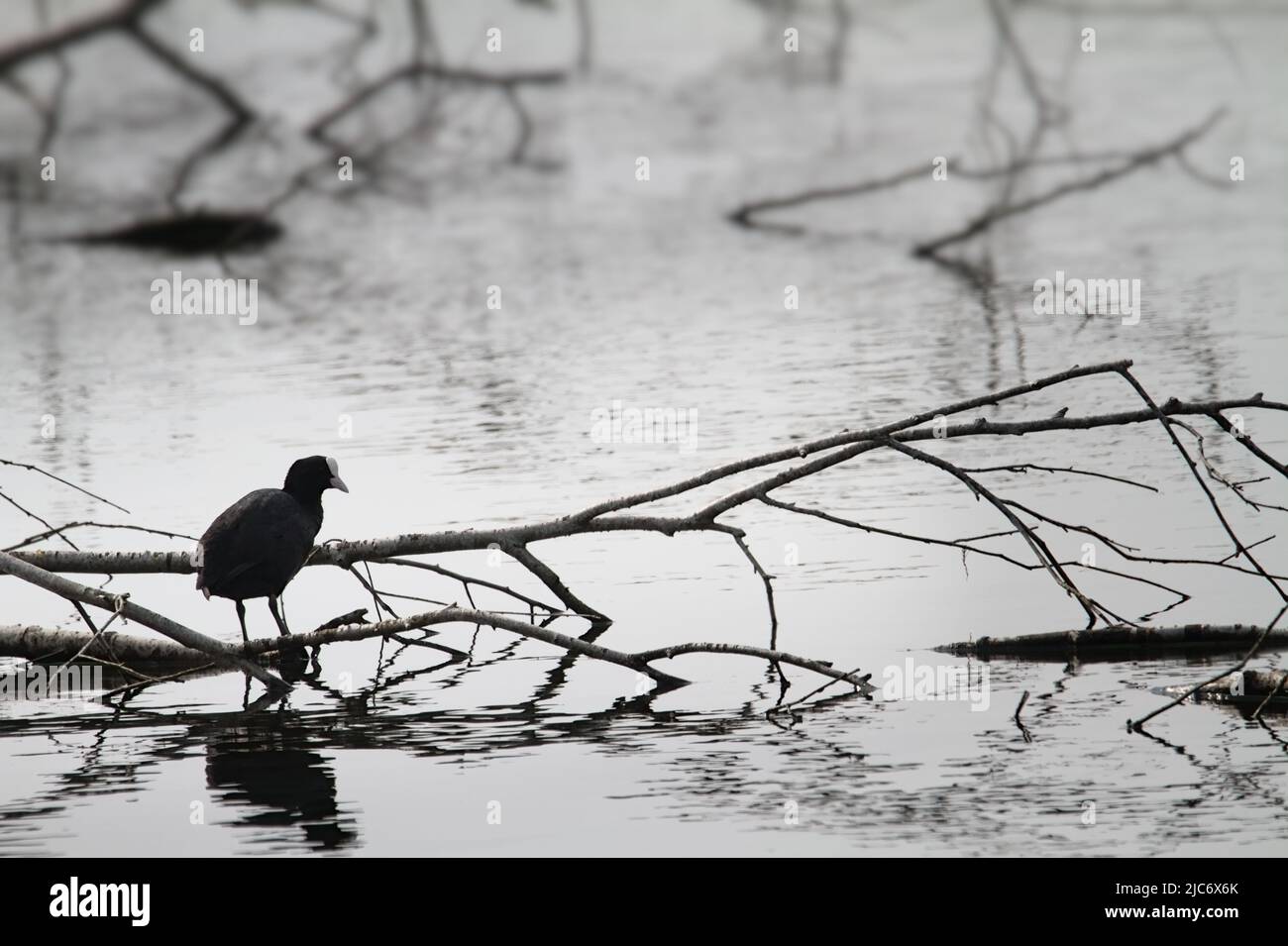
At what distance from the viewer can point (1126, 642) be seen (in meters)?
7.30

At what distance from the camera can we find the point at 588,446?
1304 centimetres

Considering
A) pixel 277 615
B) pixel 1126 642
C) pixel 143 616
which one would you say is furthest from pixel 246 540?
pixel 1126 642

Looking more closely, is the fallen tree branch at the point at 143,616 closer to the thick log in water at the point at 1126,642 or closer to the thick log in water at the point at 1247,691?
the thick log in water at the point at 1126,642

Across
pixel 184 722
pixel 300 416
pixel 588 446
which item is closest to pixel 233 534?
pixel 184 722

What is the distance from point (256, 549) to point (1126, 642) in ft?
11.6

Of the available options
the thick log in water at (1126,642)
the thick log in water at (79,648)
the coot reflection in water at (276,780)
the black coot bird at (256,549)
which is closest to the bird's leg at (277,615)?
the black coot bird at (256,549)

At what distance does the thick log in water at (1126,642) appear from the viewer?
Answer: 7.16 m

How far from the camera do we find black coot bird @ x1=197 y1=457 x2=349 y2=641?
7.47 m

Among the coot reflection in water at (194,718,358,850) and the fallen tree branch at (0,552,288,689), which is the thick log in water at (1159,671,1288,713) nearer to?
the coot reflection in water at (194,718,358,850)

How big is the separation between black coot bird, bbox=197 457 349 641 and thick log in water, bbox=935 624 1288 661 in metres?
2.81

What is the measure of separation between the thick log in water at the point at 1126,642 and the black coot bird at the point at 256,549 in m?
2.81

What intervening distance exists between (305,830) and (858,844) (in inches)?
67.4

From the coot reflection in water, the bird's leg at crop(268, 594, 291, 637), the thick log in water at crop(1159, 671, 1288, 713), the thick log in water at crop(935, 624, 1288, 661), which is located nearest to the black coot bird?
the bird's leg at crop(268, 594, 291, 637)

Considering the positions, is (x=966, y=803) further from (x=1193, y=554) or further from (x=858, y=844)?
(x=1193, y=554)
